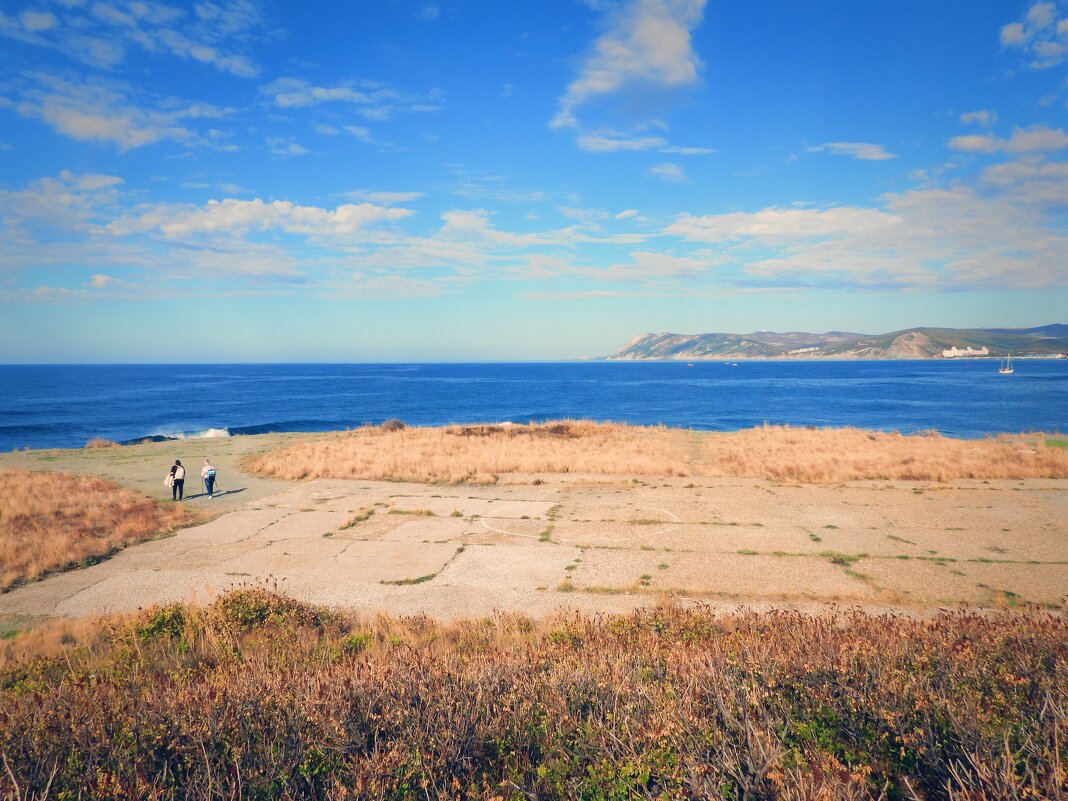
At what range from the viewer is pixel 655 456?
26.8 metres

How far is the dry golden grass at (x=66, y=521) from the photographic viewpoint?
12508 mm

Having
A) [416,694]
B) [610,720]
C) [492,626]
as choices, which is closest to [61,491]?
[492,626]

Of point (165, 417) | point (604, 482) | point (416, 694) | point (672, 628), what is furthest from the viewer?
point (165, 417)

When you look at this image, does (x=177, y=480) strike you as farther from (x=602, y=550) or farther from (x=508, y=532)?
(x=602, y=550)

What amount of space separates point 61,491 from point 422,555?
15.2 meters

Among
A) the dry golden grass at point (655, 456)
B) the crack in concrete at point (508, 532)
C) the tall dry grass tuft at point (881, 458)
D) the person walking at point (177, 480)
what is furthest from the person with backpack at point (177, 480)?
the tall dry grass tuft at point (881, 458)

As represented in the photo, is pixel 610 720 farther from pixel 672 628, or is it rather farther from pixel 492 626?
pixel 492 626

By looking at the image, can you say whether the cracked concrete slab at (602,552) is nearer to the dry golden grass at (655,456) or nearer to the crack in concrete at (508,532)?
the crack in concrete at (508,532)

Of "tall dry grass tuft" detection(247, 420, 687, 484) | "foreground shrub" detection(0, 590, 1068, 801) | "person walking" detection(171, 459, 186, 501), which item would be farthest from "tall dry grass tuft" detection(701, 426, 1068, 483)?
"person walking" detection(171, 459, 186, 501)

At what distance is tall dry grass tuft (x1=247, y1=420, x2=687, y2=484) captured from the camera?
2356 cm

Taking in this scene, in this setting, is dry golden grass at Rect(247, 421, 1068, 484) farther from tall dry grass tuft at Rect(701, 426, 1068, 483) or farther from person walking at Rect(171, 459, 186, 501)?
person walking at Rect(171, 459, 186, 501)

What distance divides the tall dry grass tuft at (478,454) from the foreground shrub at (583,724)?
1680 centimetres

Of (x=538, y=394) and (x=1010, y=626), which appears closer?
(x=1010, y=626)

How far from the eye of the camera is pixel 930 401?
75.5 meters
